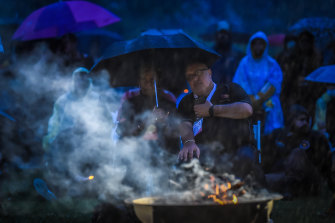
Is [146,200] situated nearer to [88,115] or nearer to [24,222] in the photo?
[24,222]

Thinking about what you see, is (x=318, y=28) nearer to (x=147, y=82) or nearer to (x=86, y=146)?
(x=147, y=82)

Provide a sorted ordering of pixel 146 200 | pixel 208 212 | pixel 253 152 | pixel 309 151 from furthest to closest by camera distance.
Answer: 1. pixel 309 151
2. pixel 253 152
3. pixel 146 200
4. pixel 208 212

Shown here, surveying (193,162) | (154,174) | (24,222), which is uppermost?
(193,162)

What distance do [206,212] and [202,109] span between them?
4.73ft

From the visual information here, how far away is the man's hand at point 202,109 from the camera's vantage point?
12.2 feet

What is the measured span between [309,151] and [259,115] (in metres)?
0.90

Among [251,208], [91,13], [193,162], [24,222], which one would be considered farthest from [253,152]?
[91,13]

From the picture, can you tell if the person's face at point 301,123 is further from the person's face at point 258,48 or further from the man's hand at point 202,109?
the man's hand at point 202,109

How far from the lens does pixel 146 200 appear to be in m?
2.91

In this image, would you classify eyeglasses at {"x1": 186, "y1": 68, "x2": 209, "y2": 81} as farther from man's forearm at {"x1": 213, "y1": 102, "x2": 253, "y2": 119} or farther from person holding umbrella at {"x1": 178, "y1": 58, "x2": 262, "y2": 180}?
man's forearm at {"x1": 213, "y1": 102, "x2": 253, "y2": 119}

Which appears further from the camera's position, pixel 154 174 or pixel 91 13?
pixel 91 13

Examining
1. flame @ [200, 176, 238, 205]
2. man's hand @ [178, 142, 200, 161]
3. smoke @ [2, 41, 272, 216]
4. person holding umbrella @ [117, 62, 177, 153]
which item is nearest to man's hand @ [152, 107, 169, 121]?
person holding umbrella @ [117, 62, 177, 153]

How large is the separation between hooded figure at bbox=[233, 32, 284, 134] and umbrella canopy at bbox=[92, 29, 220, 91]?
1480mm

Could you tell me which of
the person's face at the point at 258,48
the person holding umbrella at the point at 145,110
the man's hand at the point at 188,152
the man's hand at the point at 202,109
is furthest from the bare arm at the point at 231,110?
the person's face at the point at 258,48
